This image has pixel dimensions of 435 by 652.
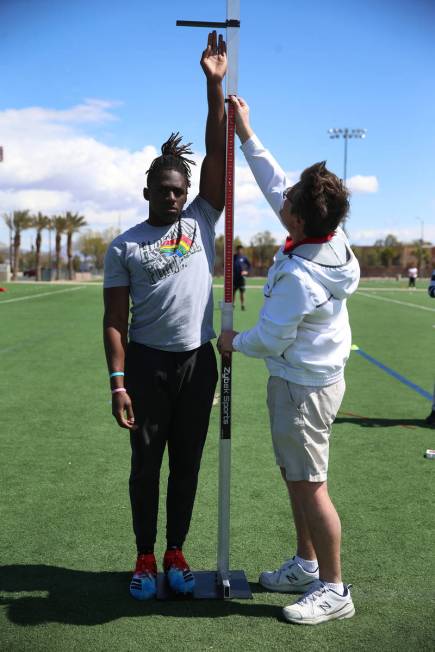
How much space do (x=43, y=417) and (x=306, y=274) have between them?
477 centimetres

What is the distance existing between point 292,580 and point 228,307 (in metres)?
1.32

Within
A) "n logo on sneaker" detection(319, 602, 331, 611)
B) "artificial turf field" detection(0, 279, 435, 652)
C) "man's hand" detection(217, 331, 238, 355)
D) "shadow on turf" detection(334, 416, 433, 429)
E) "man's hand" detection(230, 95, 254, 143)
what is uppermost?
"man's hand" detection(230, 95, 254, 143)

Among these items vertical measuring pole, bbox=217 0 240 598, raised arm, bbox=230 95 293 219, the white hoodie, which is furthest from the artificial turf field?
raised arm, bbox=230 95 293 219

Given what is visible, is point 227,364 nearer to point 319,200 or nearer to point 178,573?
point 319,200

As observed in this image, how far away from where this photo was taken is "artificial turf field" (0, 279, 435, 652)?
9.80 feet

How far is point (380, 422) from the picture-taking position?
7.02 metres

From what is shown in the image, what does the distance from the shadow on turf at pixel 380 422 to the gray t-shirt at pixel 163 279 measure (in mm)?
3948

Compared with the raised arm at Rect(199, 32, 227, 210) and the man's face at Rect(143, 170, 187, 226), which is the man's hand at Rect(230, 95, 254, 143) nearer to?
the raised arm at Rect(199, 32, 227, 210)

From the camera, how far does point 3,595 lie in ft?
10.9

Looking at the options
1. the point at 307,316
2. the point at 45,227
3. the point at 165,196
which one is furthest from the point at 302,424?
the point at 45,227

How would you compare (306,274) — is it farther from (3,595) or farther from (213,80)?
(3,595)

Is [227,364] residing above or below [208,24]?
below

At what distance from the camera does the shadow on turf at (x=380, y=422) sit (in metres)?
6.89

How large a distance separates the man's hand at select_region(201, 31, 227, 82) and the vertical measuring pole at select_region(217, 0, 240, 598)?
0.38 ft
